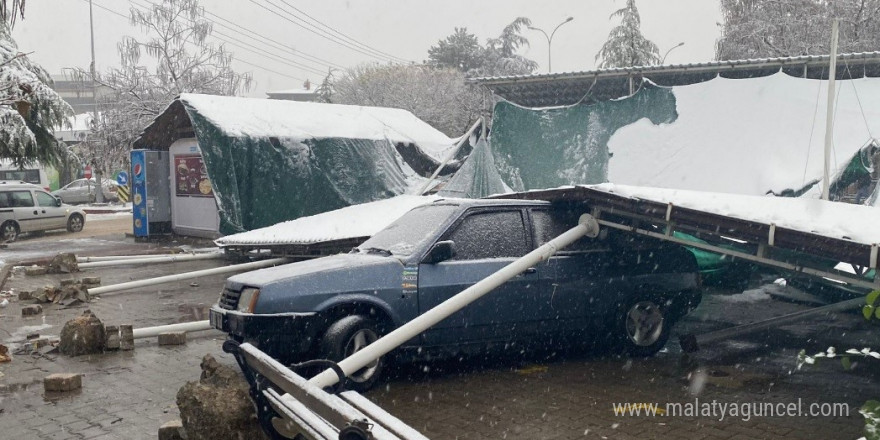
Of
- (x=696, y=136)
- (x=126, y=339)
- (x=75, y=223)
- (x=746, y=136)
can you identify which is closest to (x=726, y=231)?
(x=126, y=339)

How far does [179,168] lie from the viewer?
66.6 feet

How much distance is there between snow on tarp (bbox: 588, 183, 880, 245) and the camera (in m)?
5.48

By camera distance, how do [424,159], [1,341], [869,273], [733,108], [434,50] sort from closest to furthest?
1. [869,273]
2. [1,341]
3. [733,108]
4. [424,159]
5. [434,50]

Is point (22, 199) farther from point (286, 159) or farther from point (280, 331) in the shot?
point (280, 331)

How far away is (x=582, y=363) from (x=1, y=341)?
6.41 m

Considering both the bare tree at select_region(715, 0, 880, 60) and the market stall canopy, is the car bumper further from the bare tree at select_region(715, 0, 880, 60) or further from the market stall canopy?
the bare tree at select_region(715, 0, 880, 60)

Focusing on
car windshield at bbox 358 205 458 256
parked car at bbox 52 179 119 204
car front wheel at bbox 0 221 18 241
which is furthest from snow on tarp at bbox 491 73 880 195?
parked car at bbox 52 179 119 204

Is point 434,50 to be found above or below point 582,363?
above

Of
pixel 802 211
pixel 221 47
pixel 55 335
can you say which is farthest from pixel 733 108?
pixel 221 47

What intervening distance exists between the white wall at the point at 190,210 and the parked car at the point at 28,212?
449 centimetres

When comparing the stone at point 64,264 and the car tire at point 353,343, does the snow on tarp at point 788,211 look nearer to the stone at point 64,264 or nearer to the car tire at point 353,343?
the car tire at point 353,343

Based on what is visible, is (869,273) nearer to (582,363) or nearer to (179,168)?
(582,363)

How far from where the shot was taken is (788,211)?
20.4ft

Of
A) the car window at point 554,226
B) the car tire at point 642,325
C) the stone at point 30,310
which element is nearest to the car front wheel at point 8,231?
the stone at point 30,310
